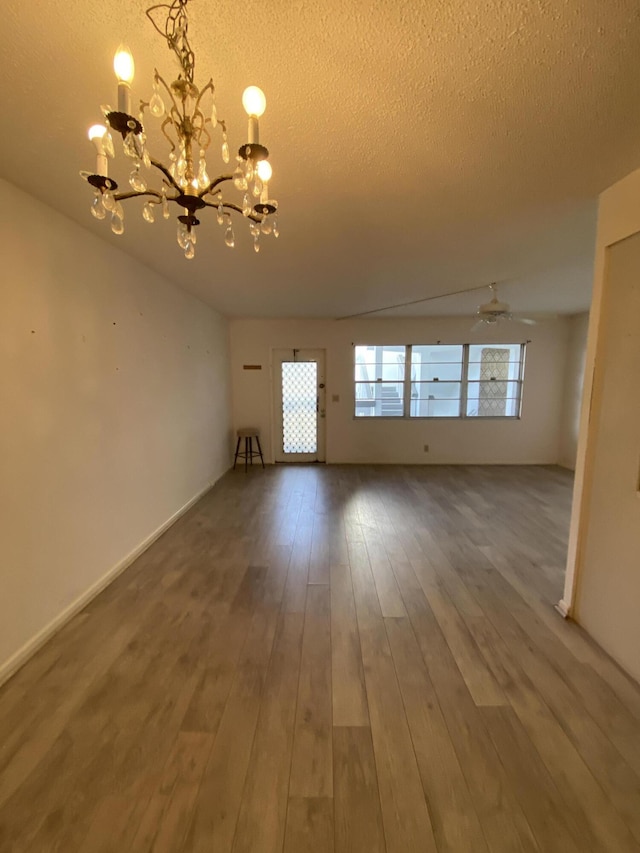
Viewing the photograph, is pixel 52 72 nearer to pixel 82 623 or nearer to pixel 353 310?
pixel 82 623

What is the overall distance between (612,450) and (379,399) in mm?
4332

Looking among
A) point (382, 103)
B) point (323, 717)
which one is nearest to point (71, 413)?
point (323, 717)

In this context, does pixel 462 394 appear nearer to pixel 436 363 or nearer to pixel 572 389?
pixel 436 363

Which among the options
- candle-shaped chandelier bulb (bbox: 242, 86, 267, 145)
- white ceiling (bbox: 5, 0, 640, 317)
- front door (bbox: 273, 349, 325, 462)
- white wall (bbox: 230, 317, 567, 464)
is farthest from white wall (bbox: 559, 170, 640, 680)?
front door (bbox: 273, 349, 325, 462)

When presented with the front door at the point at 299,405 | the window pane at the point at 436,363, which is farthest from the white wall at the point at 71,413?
the window pane at the point at 436,363

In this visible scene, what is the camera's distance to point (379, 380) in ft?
20.2

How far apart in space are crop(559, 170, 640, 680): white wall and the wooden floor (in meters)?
0.21

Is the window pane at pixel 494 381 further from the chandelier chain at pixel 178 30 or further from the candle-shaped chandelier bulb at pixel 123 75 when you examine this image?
the candle-shaped chandelier bulb at pixel 123 75

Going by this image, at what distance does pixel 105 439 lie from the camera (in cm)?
259

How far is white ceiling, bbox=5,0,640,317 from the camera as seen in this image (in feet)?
3.24

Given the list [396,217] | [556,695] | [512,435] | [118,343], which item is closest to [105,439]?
[118,343]

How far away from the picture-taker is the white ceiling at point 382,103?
3.24ft

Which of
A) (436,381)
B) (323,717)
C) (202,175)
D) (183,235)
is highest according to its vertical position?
(202,175)

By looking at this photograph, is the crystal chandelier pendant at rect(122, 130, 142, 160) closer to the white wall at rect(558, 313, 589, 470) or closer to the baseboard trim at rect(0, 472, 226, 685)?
the baseboard trim at rect(0, 472, 226, 685)
